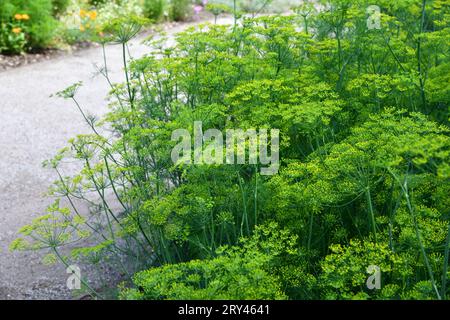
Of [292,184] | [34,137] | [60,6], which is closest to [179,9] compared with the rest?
[60,6]

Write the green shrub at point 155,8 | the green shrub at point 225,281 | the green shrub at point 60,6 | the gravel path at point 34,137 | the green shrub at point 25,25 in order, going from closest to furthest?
the green shrub at point 225,281
the gravel path at point 34,137
the green shrub at point 25,25
the green shrub at point 60,6
the green shrub at point 155,8

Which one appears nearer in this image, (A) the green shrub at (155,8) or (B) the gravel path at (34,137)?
(B) the gravel path at (34,137)

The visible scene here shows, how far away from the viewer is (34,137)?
7.49 meters

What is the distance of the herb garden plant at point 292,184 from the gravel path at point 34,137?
0.40m

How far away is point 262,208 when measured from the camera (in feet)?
11.1

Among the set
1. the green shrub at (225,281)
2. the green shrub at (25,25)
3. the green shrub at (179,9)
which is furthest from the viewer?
the green shrub at (179,9)

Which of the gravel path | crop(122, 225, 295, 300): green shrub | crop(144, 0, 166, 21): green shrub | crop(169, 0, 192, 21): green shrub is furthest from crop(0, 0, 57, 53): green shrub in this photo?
crop(122, 225, 295, 300): green shrub

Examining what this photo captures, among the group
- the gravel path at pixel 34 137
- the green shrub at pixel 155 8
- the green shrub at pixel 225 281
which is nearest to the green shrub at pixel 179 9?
the green shrub at pixel 155 8

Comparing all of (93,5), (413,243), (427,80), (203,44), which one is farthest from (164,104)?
(93,5)

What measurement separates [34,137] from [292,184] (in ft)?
17.0

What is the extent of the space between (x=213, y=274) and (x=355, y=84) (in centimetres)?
195

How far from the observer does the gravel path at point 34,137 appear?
15.1 feet

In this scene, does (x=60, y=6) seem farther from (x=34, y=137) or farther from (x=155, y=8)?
(x=34, y=137)

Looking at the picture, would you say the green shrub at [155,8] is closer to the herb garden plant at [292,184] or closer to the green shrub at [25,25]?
the green shrub at [25,25]
